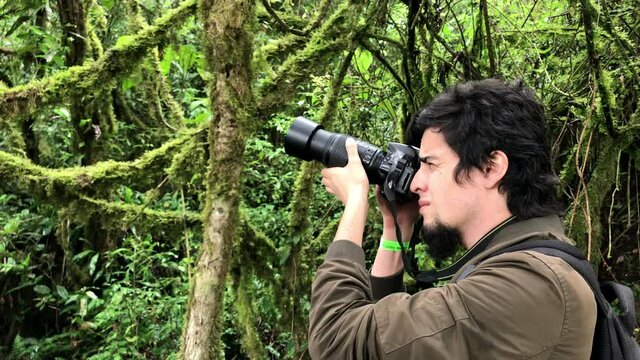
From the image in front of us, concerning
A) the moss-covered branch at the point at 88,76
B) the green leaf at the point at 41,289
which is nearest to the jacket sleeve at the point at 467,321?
the moss-covered branch at the point at 88,76

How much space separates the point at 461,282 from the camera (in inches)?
46.3

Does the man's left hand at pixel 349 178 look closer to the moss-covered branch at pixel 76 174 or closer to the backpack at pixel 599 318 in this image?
the backpack at pixel 599 318

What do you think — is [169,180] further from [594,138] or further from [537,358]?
[594,138]

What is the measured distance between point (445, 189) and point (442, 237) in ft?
0.44

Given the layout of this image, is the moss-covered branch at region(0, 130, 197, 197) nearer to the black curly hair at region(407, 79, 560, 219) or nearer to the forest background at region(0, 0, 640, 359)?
the forest background at region(0, 0, 640, 359)

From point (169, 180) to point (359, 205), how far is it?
3.34 ft

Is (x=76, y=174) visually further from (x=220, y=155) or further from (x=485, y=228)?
(x=485, y=228)

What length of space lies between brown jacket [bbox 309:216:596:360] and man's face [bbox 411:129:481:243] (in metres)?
0.21

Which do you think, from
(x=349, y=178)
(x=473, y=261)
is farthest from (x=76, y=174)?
(x=473, y=261)

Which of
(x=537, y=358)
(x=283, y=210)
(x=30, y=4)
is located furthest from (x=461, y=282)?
(x=283, y=210)

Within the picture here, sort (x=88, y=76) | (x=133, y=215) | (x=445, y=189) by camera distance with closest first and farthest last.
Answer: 1. (x=445, y=189)
2. (x=88, y=76)
3. (x=133, y=215)

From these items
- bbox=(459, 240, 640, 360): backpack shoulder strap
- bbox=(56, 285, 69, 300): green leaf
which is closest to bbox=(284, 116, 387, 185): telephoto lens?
bbox=(459, 240, 640, 360): backpack shoulder strap

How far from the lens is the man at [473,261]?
1.10m

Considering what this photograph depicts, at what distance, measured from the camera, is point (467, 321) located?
3.66 feet
